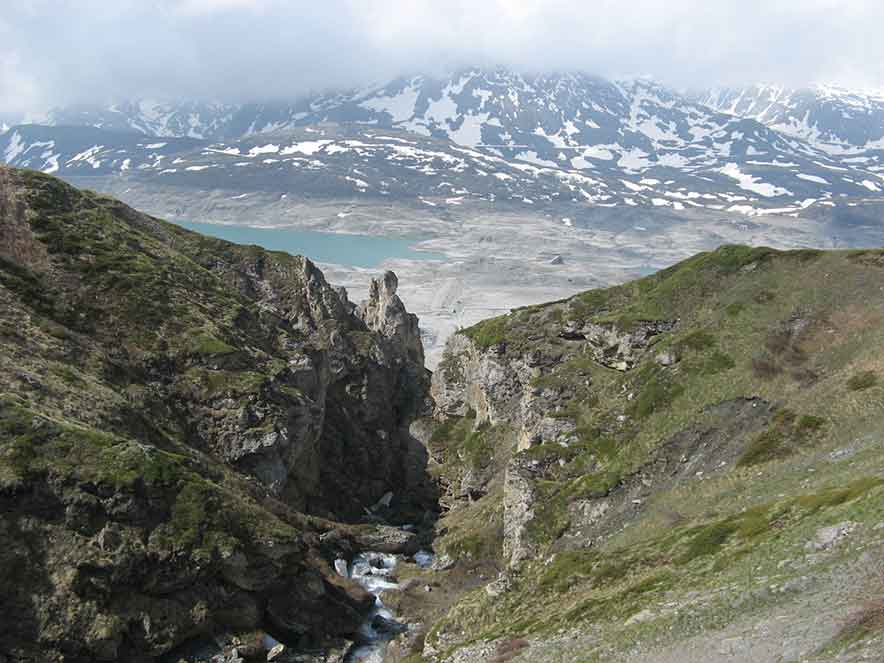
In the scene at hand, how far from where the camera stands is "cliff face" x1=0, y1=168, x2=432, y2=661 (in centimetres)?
4369

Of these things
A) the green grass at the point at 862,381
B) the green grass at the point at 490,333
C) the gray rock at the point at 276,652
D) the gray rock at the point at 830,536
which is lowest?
the gray rock at the point at 276,652

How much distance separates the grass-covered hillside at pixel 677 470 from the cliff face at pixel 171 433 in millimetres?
12366

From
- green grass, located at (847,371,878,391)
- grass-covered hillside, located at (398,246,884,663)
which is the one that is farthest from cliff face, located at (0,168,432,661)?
green grass, located at (847,371,878,391)

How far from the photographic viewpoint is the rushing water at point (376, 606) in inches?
2072

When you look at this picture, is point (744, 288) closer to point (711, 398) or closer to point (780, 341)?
point (780, 341)

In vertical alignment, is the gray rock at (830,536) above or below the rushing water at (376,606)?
above

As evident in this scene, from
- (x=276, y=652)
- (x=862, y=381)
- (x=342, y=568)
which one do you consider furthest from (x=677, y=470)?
(x=276, y=652)

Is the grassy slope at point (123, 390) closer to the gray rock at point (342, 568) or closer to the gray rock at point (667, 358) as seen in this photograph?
the gray rock at point (342, 568)

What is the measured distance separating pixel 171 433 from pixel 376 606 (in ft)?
78.7

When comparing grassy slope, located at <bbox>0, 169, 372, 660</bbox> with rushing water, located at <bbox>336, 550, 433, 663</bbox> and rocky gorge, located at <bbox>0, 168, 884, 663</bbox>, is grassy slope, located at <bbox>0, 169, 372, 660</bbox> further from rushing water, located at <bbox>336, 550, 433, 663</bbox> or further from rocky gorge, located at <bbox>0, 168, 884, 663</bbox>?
rushing water, located at <bbox>336, 550, 433, 663</bbox>

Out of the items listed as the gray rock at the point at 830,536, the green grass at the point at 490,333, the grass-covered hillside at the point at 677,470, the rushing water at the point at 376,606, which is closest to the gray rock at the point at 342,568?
the rushing water at the point at 376,606

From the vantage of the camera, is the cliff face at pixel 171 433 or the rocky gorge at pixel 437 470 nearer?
the rocky gorge at pixel 437 470

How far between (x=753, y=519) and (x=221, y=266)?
304ft

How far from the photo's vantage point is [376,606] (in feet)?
198
